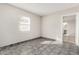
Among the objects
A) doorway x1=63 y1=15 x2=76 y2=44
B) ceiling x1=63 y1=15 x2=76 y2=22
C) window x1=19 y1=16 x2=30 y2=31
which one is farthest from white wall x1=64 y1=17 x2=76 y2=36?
window x1=19 y1=16 x2=30 y2=31

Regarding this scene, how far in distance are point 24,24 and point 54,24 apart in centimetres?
221

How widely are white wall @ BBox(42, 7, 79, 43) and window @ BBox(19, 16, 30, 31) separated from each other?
175 cm

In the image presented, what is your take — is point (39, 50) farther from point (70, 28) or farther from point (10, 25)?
point (70, 28)

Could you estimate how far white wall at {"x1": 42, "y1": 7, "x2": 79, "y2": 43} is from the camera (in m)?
5.06

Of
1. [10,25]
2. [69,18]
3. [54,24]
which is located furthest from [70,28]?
[10,25]

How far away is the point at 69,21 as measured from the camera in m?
5.75

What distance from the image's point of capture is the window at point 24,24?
496 centimetres

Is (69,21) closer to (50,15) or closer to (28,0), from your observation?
(50,15)

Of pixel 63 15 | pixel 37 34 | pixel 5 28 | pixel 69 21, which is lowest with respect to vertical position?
pixel 37 34

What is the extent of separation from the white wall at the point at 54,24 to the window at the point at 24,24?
1745 mm

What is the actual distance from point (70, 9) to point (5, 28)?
3776mm
